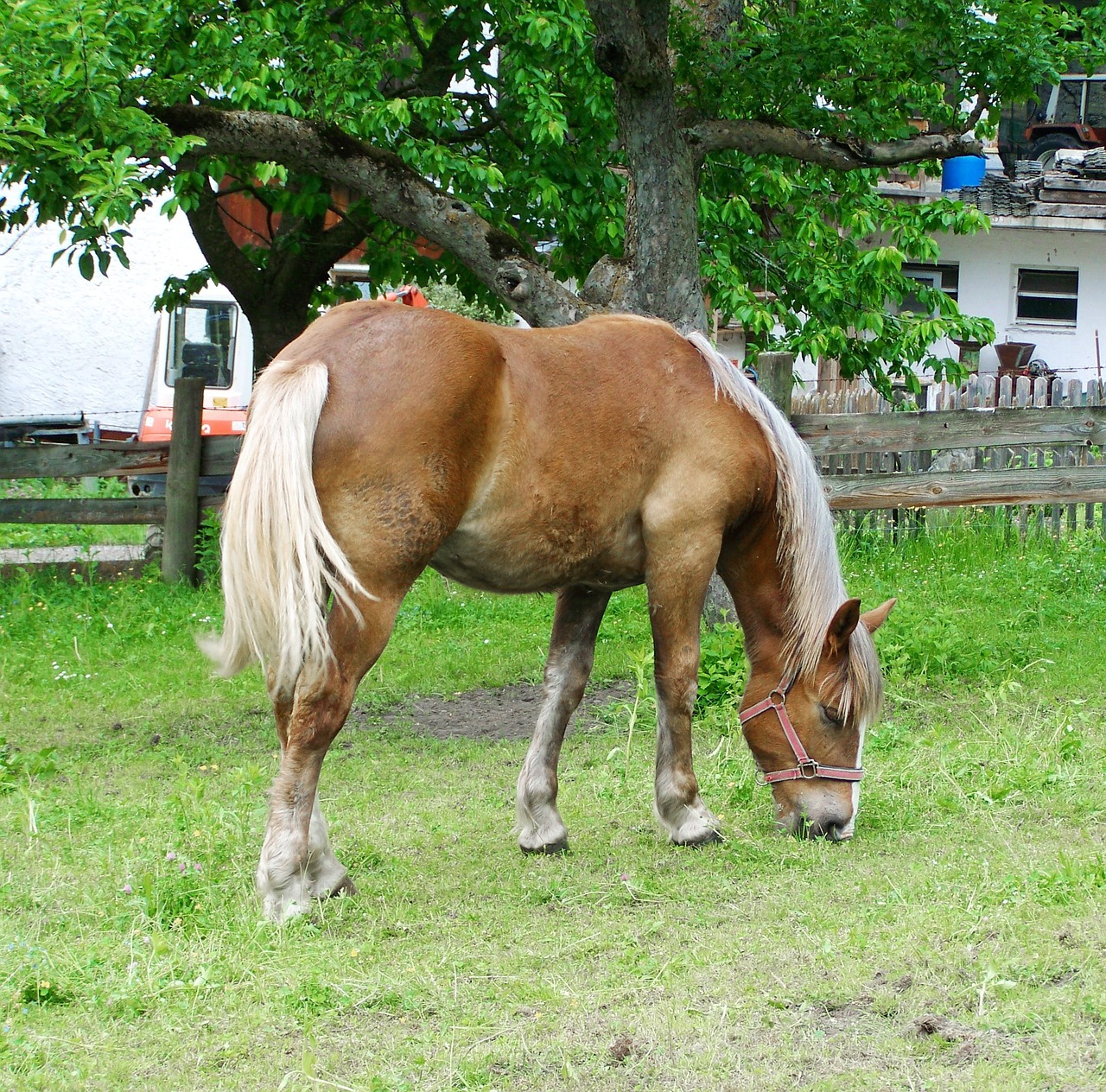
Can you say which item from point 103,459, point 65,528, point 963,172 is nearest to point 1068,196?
point 963,172

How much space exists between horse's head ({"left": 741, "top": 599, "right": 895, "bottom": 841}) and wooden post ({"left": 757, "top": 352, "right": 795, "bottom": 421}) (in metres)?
3.93

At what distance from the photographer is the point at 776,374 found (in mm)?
8461

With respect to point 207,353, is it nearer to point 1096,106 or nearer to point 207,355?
point 207,355

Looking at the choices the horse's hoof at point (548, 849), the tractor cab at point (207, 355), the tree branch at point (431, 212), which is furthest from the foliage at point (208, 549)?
the tractor cab at point (207, 355)

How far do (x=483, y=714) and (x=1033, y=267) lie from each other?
1932cm

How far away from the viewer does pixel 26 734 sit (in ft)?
21.9

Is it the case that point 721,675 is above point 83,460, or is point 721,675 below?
below

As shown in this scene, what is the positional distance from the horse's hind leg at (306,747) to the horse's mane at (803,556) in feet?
5.66

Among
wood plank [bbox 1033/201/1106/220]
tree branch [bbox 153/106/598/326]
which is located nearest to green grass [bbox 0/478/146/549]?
tree branch [bbox 153/106/598/326]

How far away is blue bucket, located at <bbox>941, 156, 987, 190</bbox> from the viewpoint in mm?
20234

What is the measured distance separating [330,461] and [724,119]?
18.1ft

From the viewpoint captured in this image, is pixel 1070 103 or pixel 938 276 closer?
pixel 938 276

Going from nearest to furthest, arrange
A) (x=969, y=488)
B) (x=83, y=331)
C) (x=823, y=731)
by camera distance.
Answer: (x=823, y=731) < (x=969, y=488) < (x=83, y=331)

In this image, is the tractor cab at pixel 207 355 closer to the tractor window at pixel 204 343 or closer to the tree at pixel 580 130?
the tractor window at pixel 204 343
